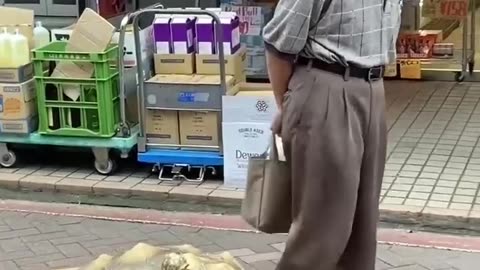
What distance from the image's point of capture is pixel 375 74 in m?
3.64

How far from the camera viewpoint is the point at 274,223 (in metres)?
3.72

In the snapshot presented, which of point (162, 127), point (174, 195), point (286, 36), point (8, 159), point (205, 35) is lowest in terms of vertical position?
point (174, 195)

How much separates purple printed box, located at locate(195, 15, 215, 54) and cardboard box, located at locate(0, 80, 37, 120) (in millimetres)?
1235

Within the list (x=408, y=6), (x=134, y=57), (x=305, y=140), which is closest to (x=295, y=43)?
(x=305, y=140)

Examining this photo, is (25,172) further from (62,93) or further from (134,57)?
(134,57)

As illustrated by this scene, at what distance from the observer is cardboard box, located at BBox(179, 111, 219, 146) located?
6.30 m

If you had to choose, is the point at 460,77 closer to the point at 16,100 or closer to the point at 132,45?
the point at 132,45

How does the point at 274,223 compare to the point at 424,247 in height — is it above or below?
above

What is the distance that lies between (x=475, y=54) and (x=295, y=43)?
6495 millimetres

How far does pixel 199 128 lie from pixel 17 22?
1.58 m

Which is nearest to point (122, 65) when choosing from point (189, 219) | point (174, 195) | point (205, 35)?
point (205, 35)

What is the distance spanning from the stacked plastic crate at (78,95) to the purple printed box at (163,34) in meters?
0.31

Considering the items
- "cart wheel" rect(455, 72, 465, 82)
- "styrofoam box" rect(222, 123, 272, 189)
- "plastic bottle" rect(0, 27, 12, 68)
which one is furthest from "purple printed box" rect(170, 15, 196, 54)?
"cart wheel" rect(455, 72, 465, 82)

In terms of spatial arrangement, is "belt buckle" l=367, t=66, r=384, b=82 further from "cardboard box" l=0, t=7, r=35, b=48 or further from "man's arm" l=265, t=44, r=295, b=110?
"cardboard box" l=0, t=7, r=35, b=48
